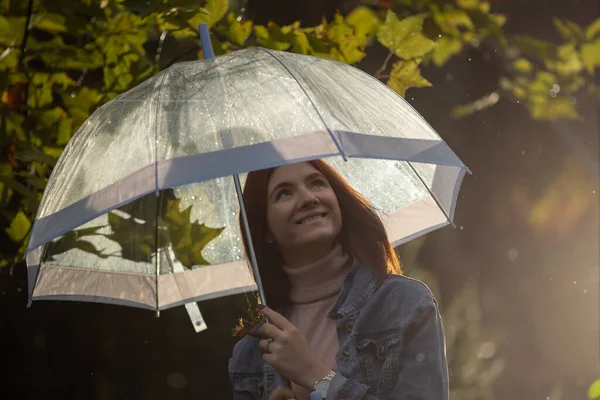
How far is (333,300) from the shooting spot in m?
1.66

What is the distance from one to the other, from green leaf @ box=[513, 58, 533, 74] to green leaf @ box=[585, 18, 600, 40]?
0.22 metres

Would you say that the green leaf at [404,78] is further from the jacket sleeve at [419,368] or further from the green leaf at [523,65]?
the jacket sleeve at [419,368]

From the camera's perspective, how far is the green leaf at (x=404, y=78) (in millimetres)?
2242

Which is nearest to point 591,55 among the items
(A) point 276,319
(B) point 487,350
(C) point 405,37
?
(C) point 405,37

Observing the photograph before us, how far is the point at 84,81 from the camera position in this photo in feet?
7.44

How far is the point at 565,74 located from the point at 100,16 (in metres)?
1.45

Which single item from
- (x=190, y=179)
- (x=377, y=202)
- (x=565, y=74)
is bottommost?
(x=565, y=74)

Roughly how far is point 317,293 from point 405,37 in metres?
0.91

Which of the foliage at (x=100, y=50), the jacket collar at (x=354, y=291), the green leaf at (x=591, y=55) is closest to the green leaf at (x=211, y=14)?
the foliage at (x=100, y=50)

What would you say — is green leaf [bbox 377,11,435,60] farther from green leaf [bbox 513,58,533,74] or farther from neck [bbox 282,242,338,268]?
neck [bbox 282,242,338,268]

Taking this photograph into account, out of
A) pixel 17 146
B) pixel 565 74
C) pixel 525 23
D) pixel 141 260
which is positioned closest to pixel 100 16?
pixel 17 146

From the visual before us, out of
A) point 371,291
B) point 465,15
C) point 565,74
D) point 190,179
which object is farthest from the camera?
point 565,74

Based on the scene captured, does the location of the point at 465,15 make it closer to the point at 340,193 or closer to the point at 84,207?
the point at 340,193

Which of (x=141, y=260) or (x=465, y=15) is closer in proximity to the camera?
(x=141, y=260)
